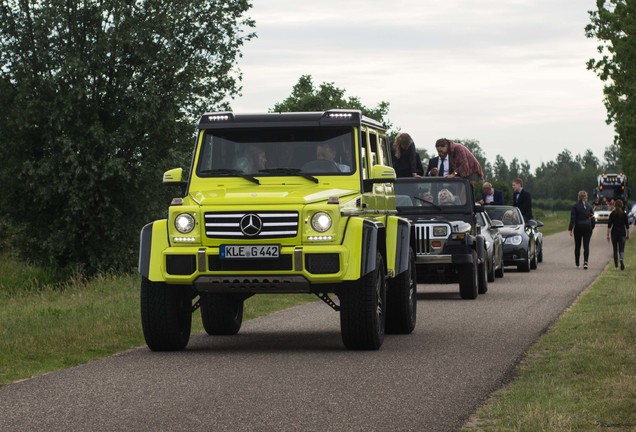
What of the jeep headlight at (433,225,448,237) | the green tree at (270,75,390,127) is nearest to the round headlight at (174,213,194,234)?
the jeep headlight at (433,225,448,237)

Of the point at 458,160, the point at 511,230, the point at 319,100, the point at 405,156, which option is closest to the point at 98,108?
the point at 511,230

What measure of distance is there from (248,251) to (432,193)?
10.3m

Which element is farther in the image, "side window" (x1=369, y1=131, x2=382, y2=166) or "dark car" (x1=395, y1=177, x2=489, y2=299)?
"dark car" (x1=395, y1=177, x2=489, y2=299)

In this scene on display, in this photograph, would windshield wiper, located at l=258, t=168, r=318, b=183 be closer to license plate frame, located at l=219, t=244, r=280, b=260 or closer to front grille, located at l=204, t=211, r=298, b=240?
front grille, located at l=204, t=211, r=298, b=240

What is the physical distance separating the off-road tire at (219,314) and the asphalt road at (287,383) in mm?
221

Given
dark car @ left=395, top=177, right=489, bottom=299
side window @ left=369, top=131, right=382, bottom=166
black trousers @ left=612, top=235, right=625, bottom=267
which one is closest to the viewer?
side window @ left=369, top=131, right=382, bottom=166

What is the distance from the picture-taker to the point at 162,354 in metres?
12.6

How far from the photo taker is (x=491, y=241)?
1009 inches

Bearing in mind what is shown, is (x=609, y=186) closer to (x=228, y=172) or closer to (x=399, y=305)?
(x=399, y=305)

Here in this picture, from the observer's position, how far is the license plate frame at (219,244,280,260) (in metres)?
12.1

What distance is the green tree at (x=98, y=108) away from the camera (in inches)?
1565

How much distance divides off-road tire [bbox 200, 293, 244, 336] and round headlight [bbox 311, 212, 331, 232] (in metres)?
2.70

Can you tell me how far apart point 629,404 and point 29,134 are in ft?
112

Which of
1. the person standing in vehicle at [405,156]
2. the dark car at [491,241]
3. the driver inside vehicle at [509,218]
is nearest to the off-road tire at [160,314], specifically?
the person standing in vehicle at [405,156]
